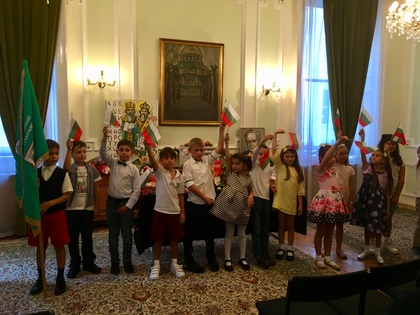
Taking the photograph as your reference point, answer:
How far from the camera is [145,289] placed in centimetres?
302

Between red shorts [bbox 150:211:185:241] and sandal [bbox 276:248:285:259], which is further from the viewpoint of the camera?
sandal [bbox 276:248:285:259]

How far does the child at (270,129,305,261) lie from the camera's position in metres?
3.66

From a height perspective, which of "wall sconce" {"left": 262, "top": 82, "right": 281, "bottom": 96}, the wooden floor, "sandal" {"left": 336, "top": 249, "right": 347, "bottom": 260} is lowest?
the wooden floor

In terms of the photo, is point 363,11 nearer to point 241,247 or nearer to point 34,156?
point 241,247

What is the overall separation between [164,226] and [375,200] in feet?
7.28

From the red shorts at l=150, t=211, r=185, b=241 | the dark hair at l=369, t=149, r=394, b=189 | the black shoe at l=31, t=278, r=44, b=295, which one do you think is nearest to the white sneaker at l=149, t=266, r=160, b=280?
the red shorts at l=150, t=211, r=185, b=241

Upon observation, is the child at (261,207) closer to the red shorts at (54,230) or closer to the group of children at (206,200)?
the group of children at (206,200)

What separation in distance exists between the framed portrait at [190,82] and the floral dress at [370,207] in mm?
2821

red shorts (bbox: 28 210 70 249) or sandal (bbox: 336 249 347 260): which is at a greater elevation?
red shorts (bbox: 28 210 70 249)

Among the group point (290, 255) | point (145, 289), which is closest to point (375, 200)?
point (290, 255)

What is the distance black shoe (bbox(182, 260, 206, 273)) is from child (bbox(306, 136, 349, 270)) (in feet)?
4.02

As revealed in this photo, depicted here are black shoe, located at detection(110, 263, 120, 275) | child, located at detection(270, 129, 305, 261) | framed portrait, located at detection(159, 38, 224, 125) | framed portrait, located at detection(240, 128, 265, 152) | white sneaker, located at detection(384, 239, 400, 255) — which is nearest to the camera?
black shoe, located at detection(110, 263, 120, 275)

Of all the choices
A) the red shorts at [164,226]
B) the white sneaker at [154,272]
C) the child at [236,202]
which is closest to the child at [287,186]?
the child at [236,202]

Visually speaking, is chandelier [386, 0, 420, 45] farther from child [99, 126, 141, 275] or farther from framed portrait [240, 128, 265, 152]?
child [99, 126, 141, 275]
